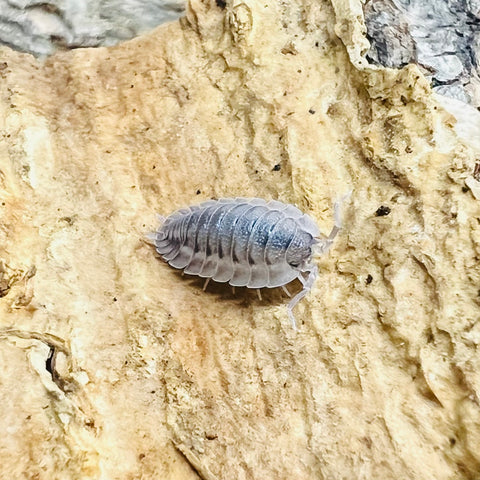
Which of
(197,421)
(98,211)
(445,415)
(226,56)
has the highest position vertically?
(226,56)

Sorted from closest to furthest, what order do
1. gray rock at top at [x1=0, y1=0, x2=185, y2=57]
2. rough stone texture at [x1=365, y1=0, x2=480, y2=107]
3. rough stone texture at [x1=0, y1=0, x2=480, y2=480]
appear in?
1. rough stone texture at [x1=0, y1=0, x2=480, y2=480]
2. rough stone texture at [x1=365, y1=0, x2=480, y2=107]
3. gray rock at top at [x1=0, y1=0, x2=185, y2=57]

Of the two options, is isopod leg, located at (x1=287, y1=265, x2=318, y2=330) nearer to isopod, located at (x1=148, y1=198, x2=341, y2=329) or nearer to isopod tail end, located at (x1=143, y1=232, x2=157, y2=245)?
isopod, located at (x1=148, y1=198, x2=341, y2=329)

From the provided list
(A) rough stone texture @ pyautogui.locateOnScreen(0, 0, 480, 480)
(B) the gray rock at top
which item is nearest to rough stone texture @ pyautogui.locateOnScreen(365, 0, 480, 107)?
(A) rough stone texture @ pyautogui.locateOnScreen(0, 0, 480, 480)

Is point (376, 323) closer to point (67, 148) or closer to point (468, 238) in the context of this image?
point (468, 238)

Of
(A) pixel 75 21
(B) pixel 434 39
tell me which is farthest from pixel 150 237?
(B) pixel 434 39

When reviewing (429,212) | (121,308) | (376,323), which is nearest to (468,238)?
(429,212)

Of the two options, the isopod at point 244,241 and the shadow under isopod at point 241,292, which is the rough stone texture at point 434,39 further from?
the shadow under isopod at point 241,292
